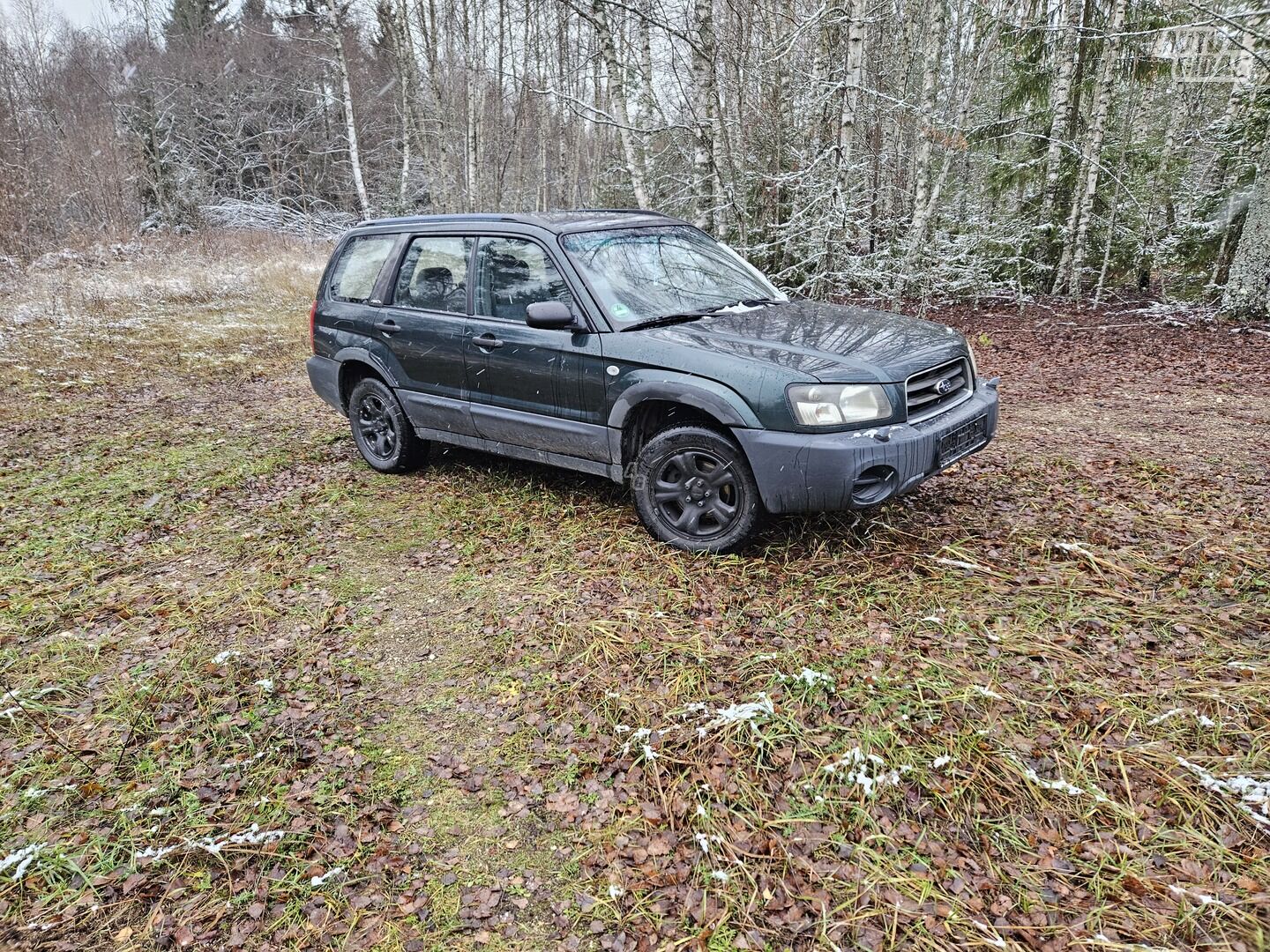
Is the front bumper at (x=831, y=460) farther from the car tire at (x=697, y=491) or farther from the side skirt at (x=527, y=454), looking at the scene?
the side skirt at (x=527, y=454)

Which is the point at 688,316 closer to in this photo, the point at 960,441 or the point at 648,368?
the point at 648,368

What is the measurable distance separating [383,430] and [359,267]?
1288mm

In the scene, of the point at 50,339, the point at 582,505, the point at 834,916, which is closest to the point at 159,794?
the point at 834,916

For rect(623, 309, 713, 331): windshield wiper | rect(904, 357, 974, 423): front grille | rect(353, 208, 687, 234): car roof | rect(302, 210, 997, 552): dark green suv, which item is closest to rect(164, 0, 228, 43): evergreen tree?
rect(353, 208, 687, 234): car roof

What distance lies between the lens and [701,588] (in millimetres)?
3982

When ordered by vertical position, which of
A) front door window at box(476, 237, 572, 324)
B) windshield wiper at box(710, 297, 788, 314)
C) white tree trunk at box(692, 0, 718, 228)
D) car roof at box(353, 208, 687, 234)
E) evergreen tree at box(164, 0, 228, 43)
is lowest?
windshield wiper at box(710, 297, 788, 314)

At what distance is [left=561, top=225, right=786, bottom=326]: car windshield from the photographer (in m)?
4.50

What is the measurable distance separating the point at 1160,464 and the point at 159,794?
6173mm

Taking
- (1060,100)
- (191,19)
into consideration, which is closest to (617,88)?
(1060,100)

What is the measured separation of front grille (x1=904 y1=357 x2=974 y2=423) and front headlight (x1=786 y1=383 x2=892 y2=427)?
10.9 inches

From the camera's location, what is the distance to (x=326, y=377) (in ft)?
19.9

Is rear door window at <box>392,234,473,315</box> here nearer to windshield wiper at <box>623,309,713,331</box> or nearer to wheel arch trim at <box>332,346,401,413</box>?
wheel arch trim at <box>332,346,401,413</box>

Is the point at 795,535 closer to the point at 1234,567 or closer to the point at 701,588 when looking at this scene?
the point at 701,588

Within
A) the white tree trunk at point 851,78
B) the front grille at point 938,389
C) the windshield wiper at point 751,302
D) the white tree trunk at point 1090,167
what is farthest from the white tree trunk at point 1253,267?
the windshield wiper at point 751,302
